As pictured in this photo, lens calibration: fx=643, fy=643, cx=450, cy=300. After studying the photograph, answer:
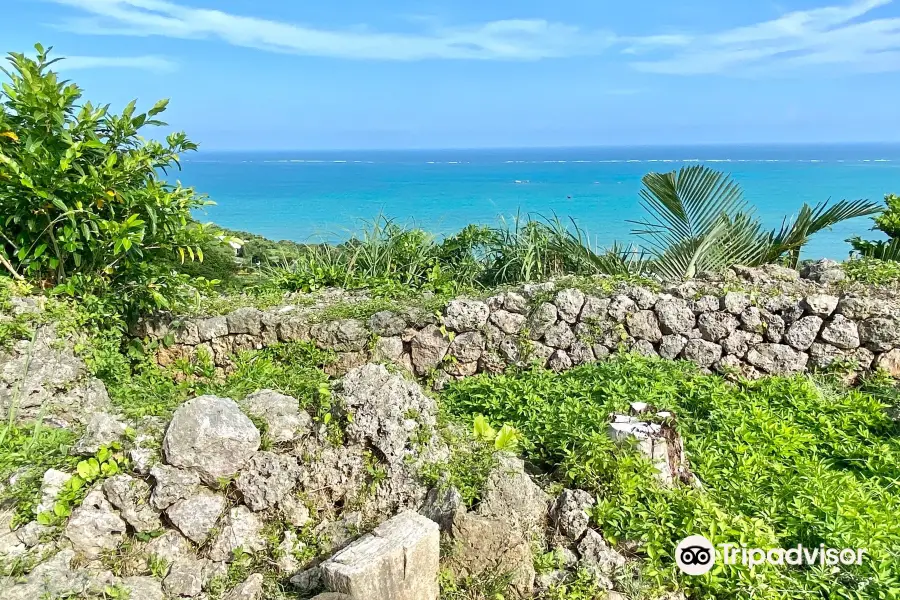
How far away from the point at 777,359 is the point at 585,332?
1.60 meters

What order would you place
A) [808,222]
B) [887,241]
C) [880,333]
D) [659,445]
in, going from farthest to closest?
[887,241] → [808,222] → [880,333] → [659,445]

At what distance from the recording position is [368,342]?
17.5 ft

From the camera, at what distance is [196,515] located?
10.1 feet

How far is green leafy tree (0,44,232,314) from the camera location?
4.23 meters

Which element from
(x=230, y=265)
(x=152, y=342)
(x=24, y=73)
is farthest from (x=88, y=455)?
(x=230, y=265)

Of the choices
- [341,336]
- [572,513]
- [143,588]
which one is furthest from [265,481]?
[341,336]

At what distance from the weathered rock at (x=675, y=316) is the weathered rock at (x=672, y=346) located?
0.06 metres

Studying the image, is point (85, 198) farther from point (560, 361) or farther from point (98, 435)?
point (560, 361)

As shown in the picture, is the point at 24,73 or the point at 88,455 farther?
the point at 24,73

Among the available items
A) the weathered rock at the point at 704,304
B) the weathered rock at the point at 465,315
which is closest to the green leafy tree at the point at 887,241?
the weathered rock at the point at 704,304

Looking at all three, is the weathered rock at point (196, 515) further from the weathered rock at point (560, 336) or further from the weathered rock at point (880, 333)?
the weathered rock at point (880, 333)

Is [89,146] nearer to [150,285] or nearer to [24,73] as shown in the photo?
[24,73]

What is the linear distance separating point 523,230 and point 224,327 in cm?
335

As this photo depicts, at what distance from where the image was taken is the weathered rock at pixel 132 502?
9.87ft
